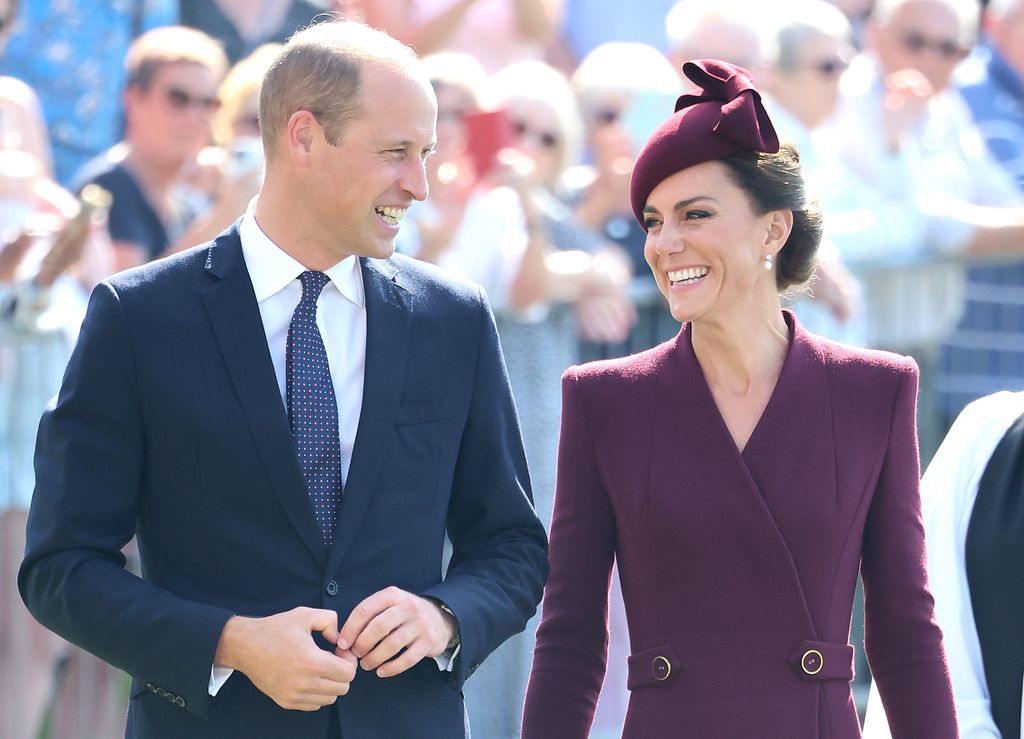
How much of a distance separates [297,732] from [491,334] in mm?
836

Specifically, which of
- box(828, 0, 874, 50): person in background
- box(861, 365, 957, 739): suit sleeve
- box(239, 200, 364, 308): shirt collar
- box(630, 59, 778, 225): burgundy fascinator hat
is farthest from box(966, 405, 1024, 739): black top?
box(828, 0, 874, 50): person in background

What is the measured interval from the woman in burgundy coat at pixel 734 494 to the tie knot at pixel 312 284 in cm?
53

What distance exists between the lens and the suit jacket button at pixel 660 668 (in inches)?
125

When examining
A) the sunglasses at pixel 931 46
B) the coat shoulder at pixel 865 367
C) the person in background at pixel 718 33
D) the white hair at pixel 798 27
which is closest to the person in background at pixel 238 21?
the person in background at pixel 718 33

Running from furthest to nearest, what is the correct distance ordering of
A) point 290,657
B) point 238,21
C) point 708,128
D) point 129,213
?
point 238,21, point 129,213, point 708,128, point 290,657

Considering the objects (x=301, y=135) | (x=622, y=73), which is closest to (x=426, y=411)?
(x=301, y=135)

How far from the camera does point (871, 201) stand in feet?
23.4

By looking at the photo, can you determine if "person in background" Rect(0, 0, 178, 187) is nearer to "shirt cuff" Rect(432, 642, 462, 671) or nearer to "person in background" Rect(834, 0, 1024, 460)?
"person in background" Rect(834, 0, 1024, 460)

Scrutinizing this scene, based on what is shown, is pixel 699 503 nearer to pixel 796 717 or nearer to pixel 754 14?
pixel 796 717

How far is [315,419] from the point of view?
310 centimetres

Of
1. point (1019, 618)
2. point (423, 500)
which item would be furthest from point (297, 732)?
point (1019, 618)

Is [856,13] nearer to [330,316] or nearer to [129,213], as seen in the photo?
[129,213]

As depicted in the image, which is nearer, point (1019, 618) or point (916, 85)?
point (1019, 618)

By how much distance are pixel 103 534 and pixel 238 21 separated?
3.44m
